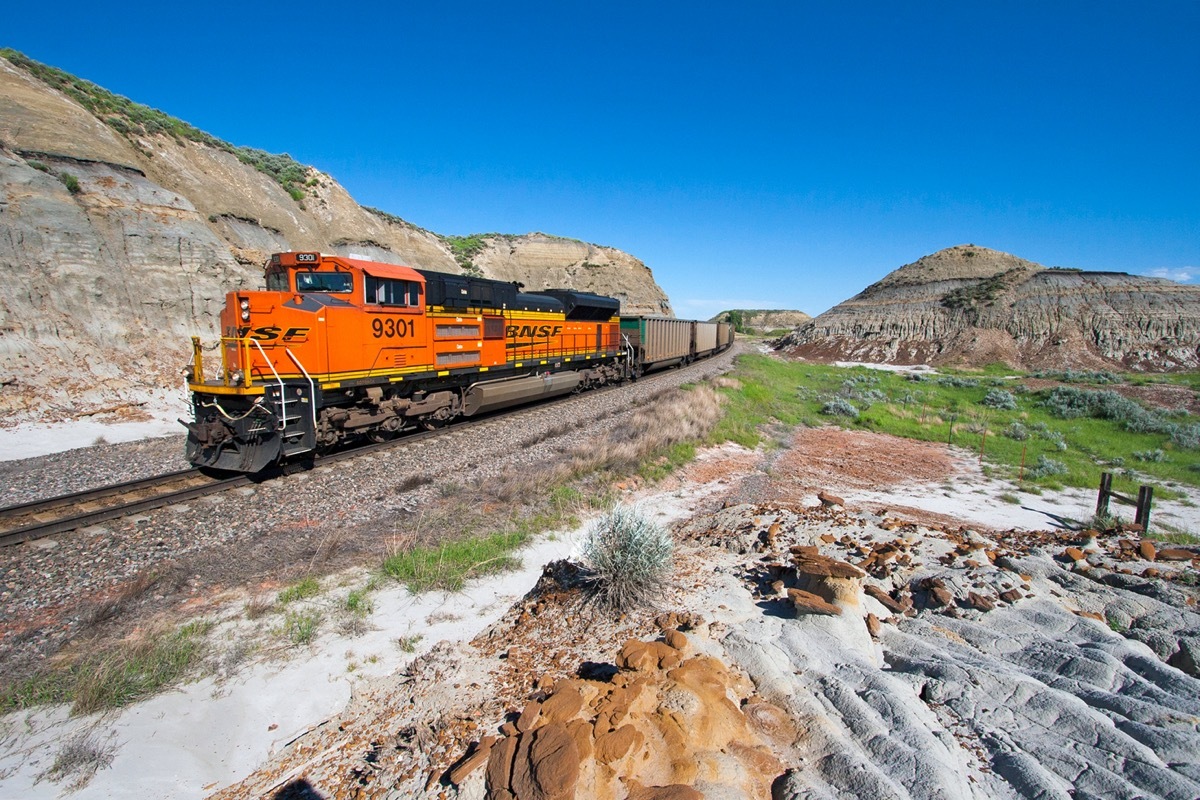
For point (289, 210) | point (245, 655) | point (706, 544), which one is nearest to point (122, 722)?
point (245, 655)

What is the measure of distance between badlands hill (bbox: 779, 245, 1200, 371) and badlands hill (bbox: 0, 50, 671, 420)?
5311 cm

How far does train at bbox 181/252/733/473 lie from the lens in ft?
31.1

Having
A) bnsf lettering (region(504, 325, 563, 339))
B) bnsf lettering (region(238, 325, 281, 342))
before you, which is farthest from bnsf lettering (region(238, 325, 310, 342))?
bnsf lettering (region(504, 325, 563, 339))

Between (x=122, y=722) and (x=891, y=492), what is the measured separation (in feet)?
40.2

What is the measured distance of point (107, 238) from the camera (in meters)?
18.7

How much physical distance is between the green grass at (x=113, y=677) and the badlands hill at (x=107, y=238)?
14.4m

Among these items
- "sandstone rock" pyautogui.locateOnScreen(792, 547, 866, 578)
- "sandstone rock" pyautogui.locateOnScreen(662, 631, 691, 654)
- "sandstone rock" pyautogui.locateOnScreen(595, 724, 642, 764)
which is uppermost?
"sandstone rock" pyautogui.locateOnScreen(792, 547, 866, 578)

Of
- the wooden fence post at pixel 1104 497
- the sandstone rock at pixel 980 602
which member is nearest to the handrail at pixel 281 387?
the sandstone rock at pixel 980 602

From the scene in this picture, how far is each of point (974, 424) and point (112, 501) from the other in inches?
979

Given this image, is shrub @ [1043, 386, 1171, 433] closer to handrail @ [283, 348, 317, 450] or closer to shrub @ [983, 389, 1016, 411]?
shrub @ [983, 389, 1016, 411]

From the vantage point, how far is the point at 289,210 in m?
29.4

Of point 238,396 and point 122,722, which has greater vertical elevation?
point 238,396

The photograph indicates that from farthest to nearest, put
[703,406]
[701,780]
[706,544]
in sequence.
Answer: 1. [703,406]
2. [706,544]
3. [701,780]

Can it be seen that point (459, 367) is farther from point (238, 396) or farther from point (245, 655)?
point (245, 655)
